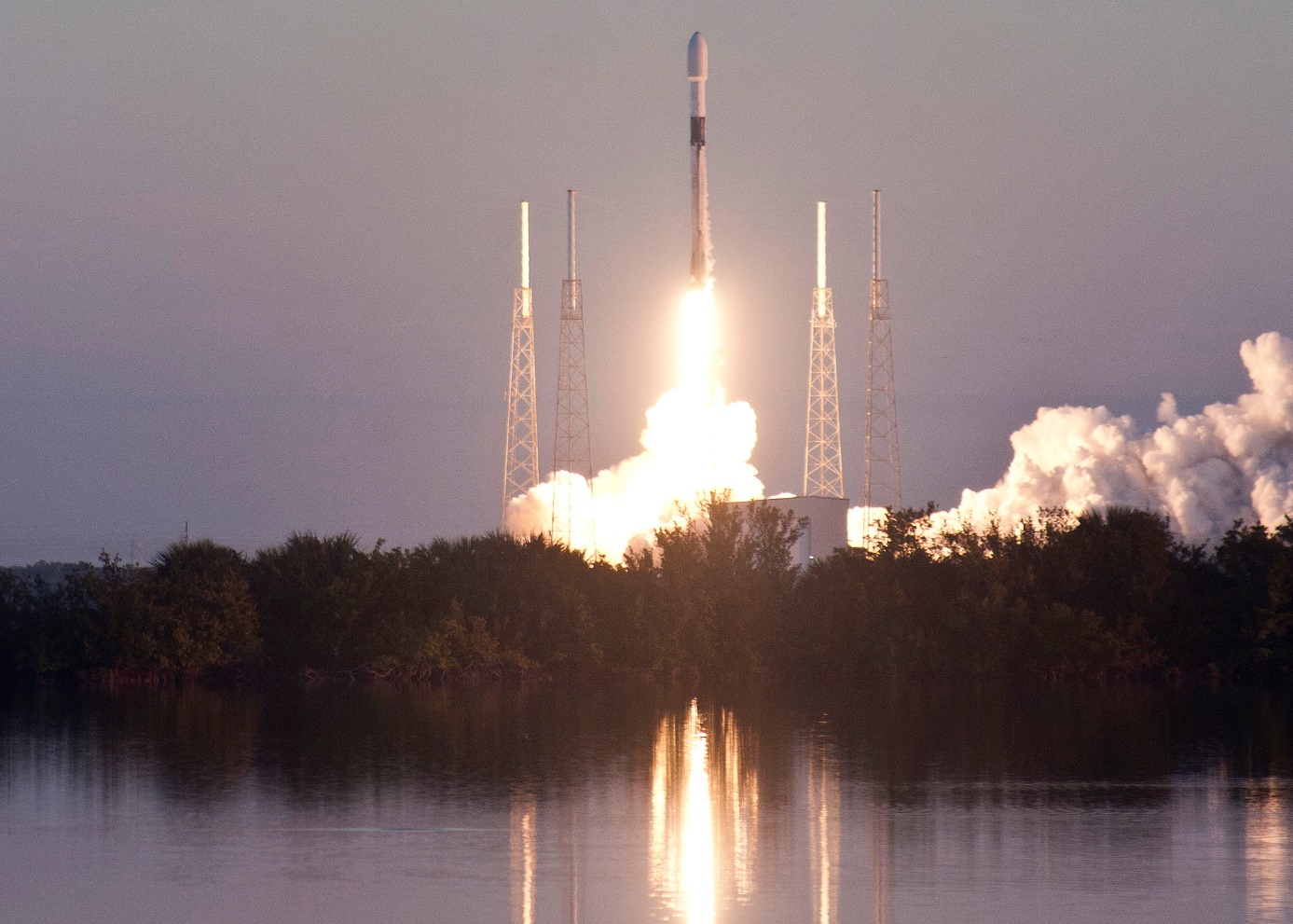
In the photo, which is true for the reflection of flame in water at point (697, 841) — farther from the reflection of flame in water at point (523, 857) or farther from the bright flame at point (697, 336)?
the bright flame at point (697, 336)

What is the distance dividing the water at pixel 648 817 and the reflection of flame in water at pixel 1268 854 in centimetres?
5

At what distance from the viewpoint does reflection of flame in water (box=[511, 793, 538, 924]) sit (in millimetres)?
12891

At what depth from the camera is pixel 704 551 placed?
45719mm

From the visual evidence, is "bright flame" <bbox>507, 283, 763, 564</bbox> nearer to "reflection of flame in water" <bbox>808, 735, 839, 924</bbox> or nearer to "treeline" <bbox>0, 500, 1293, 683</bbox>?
"treeline" <bbox>0, 500, 1293, 683</bbox>

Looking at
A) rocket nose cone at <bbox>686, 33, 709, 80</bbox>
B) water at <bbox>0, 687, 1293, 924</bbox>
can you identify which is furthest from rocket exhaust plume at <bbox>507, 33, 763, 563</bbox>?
water at <bbox>0, 687, 1293, 924</bbox>

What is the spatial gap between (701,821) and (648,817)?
0.63 meters

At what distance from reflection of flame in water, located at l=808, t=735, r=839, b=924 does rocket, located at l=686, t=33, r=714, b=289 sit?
32.0 m

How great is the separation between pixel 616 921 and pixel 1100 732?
1665cm

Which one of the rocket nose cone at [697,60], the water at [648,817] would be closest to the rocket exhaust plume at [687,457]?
the rocket nose cone at [697,60]

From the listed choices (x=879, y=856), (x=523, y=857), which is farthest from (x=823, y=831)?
(x=523, y=857)

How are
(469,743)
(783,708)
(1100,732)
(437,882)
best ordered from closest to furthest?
(437,882)
(469,743)
(1100,732)
(783,708)

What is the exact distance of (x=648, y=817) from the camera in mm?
17812

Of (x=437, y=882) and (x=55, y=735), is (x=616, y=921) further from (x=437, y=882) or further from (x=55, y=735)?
(x=55, y=735)

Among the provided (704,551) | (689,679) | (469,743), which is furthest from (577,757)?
(704,551)
